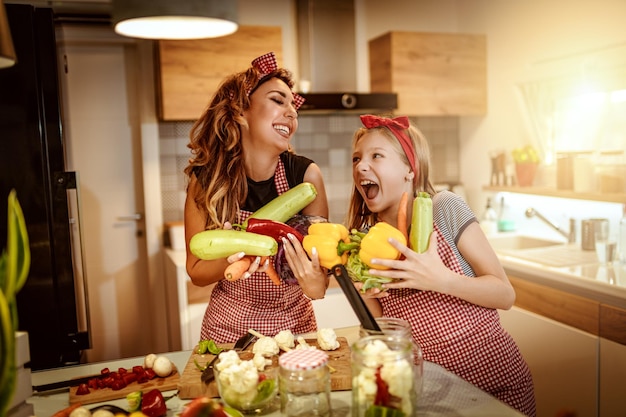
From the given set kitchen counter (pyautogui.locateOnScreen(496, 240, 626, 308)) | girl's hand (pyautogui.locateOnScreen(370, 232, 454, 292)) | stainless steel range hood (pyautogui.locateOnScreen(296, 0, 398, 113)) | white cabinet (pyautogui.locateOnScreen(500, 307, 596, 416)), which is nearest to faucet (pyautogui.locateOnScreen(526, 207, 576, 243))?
kitchen counter (pyautogui.locateOnScreen(496, 240, 626, 308))

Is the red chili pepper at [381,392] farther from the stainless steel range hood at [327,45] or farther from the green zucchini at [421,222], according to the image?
the stainless steel range hood at [327,45]

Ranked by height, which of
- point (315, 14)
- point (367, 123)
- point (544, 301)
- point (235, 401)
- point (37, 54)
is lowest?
point (544, 301)

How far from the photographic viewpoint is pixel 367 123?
1.63m

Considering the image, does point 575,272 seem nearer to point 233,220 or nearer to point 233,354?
point 233,220

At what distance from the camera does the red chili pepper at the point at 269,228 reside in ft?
4.62

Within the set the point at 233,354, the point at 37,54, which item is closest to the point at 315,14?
the point at 37,54

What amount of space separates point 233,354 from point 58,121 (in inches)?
46.2

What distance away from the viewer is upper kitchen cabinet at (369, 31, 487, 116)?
12.2ft

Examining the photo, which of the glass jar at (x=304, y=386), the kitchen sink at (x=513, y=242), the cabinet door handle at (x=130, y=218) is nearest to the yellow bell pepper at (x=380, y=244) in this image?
the glass jar at (x=304, y=386)

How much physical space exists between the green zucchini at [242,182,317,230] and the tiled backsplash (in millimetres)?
2323

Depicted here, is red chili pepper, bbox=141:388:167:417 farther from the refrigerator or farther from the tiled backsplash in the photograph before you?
the tiled backsplash

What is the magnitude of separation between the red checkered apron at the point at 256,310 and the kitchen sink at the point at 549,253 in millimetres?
1463

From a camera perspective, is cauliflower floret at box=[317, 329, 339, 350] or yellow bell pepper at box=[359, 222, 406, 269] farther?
cauliflower floret at box=[317, 329, 339, 350]

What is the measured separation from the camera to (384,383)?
0.99 metres
